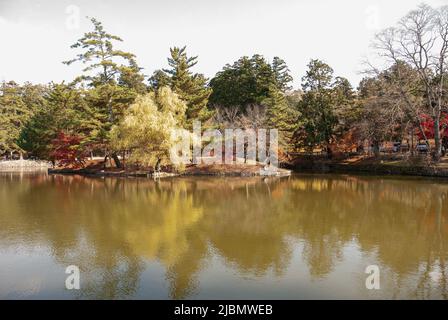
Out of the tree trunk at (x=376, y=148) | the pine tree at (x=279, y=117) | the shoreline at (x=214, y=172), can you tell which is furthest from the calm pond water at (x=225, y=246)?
the tree trunk at (x=376, y=148)

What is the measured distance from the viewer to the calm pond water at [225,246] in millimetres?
6738

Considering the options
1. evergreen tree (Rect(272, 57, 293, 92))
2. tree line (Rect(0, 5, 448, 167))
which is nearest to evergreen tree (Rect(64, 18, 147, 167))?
tree line (Rect(0, 5, 448, 167))

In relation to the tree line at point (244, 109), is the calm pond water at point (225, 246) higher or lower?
lower

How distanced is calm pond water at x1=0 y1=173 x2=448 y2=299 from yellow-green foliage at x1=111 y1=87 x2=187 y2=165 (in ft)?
30.6

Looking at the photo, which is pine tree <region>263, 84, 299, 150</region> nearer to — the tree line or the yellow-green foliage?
the tree line

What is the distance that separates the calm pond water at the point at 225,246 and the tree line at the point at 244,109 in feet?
37.7

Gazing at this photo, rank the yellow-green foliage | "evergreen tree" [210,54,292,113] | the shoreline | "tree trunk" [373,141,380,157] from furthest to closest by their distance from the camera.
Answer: "evergreen tree" [210,54,292,113], "tree trunk" [373,141,380,157], the shoreline, the yellow-green foliage

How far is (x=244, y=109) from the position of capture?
4325 cm

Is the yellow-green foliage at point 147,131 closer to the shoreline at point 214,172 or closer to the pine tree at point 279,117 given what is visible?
the shoreline at point 214,172

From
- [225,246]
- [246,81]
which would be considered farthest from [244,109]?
[225,246]

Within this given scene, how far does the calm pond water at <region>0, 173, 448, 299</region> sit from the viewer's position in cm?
674

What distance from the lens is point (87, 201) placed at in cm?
1672

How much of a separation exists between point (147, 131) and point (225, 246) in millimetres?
18258

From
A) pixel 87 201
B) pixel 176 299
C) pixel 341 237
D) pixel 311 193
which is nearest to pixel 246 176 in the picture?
pixel 311 193
